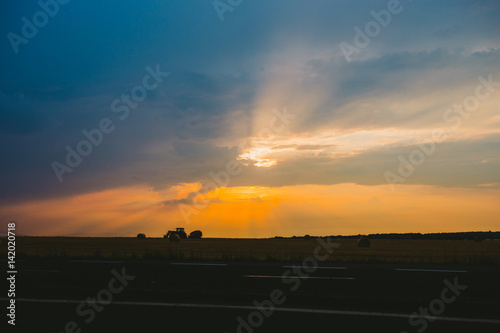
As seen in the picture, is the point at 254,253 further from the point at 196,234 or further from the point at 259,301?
the point at 196,234

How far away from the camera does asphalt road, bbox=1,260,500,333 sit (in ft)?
28.2

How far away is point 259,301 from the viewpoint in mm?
11000

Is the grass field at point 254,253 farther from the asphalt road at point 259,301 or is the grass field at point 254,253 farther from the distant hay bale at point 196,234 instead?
the distant hay bale at point 196,234

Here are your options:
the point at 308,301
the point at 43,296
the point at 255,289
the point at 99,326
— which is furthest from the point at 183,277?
the point at 99,326

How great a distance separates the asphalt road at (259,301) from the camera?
8.60m

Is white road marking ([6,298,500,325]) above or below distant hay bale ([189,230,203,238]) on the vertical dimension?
below

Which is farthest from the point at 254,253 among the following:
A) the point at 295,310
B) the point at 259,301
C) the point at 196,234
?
the point at 196,234

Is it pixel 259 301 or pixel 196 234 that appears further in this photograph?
pixel 196 234

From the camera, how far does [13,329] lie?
8.24 metres

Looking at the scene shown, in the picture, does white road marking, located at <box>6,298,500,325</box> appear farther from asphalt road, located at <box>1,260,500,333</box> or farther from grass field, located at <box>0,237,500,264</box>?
grass field, located at <box>0,237,500,264</box>

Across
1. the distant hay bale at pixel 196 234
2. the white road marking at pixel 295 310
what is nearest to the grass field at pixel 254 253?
the white road marking at pixel 295 310

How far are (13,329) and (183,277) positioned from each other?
791 centimetres

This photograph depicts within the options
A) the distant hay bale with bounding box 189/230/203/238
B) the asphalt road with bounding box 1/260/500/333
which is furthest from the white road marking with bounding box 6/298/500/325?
the distant hay bale with bounding box 189/230/203/238

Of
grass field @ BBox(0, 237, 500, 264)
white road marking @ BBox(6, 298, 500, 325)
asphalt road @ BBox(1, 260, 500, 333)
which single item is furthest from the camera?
grass field @ BBox(0, 237, 500, 264)
